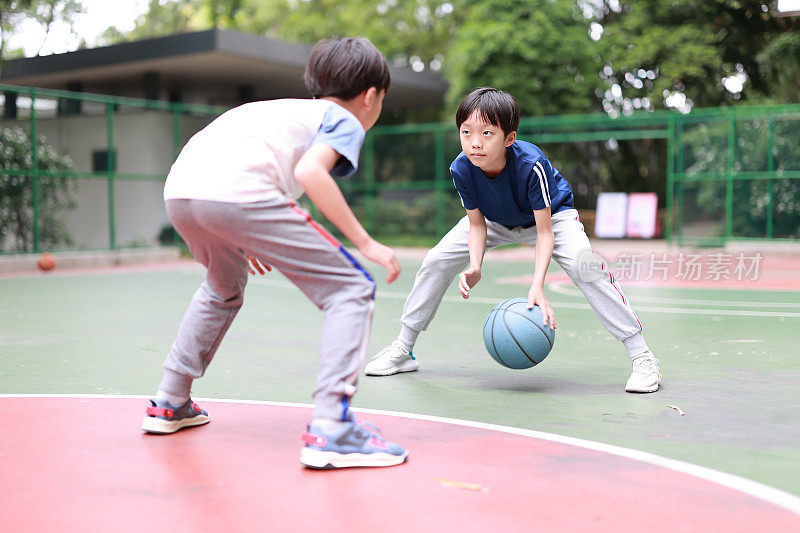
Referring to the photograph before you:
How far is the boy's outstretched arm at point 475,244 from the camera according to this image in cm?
455

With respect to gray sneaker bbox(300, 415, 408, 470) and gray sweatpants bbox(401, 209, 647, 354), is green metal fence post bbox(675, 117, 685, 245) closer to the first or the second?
gray sweatpants bbox(401, 209, 647, 354)

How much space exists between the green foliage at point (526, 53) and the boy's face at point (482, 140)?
15717mm

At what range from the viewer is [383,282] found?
11.3 metres

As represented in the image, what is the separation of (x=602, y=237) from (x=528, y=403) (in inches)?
601

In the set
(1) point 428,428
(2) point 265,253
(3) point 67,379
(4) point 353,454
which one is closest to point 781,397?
(1) point 428,428

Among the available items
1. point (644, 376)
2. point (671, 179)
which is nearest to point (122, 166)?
point (671, 179)

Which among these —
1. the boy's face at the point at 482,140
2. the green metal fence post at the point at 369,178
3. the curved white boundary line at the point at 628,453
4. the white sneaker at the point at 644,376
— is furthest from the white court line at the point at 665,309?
the green metal fence post at the point at 369,178

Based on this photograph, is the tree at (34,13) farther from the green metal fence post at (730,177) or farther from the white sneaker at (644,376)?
the white sneaker at (644,376)

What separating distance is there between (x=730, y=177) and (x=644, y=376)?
11.8 meters

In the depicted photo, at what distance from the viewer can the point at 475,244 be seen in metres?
4.67

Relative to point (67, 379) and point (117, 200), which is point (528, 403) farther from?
point (117, 200)

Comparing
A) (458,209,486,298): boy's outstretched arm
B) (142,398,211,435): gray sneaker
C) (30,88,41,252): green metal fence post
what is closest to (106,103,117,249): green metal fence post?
(30,88,41,252): green metal fence post

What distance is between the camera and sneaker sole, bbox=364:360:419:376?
16.1 ft

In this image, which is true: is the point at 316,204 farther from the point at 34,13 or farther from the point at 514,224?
the point at 34,13
